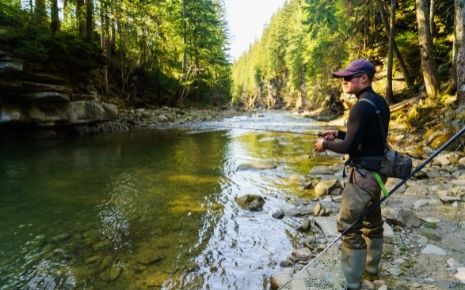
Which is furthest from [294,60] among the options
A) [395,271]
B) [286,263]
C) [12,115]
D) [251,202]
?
[395,271]

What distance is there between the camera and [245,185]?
8.08 meters

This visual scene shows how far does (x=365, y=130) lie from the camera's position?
9.78ft

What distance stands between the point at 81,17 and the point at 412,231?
22.0 meters

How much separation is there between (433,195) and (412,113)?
31.8ft

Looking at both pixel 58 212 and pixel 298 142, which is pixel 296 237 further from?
pixel 298 142

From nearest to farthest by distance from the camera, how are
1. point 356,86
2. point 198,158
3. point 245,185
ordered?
point 356,86, point 245,185, point 198,158

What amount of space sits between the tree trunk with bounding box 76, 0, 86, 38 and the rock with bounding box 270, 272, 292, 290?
19.5 m

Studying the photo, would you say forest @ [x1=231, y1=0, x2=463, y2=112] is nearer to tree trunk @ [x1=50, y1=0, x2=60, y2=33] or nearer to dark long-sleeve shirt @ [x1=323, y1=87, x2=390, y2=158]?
dark long-sleeve shirt @ [x1=323, y1=87, x2=390, y2=158]

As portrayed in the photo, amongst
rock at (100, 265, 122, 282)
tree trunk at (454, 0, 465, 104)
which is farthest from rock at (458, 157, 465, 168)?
rock at (100, 265, 122, 282)

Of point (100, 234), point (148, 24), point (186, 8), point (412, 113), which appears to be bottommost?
point (100, 234)

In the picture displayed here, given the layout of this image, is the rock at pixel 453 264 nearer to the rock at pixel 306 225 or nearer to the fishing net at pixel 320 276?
the fishing net at pixel 320 276

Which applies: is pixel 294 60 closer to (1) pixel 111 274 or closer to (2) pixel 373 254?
(2) pixel 373 254

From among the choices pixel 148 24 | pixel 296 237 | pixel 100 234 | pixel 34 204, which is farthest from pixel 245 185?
pixel 148 24

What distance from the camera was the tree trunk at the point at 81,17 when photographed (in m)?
19.7
